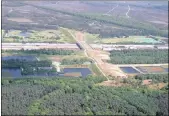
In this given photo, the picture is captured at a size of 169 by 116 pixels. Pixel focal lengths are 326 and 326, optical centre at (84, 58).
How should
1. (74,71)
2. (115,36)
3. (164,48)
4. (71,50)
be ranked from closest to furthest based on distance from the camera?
(74,71) < (71,50) < (164,48) < (115,36)

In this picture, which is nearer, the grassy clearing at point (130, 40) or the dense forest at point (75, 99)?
the dense forest at point (75, 99)

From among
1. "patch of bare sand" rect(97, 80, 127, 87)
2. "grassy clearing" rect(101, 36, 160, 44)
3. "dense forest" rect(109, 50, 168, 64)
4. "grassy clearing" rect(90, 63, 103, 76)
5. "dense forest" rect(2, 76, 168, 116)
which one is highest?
"dense forest" rect(2, 76, 168, 116)

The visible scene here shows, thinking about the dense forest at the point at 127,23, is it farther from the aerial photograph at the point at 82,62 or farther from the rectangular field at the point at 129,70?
the rectangular field at the point at 129,70

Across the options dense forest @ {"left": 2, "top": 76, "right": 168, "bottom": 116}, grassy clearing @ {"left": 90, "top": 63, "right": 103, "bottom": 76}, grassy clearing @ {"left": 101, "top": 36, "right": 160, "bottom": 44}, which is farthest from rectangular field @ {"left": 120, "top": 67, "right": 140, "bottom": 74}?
grassy clearing @ {"left": 101, "top": 36, "right": 160, "bottom": 44}

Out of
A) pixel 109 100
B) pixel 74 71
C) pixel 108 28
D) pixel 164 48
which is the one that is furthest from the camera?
pixel 108 28

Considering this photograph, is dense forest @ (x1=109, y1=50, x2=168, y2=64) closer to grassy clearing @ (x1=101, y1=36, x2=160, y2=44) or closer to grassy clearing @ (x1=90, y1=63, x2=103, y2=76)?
grassy clearing @ (x1=90, y1=63, x2=103, y2=76)

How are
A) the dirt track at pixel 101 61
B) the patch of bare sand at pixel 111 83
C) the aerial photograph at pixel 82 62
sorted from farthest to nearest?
the dirt track at pixel 101 61 → the patch of bare sand at pixel 111 83 → the aerial photograph at pixel 82 62

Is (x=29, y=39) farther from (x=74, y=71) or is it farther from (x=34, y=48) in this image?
(x=74, y=71)

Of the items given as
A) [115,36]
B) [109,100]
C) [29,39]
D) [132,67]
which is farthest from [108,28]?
[109,100]

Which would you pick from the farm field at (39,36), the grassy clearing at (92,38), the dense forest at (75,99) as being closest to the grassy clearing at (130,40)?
the grassy clearing at (92,38)
